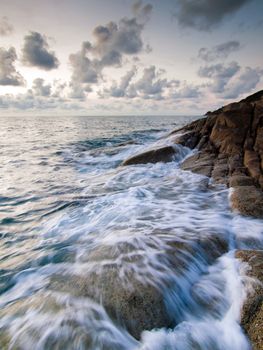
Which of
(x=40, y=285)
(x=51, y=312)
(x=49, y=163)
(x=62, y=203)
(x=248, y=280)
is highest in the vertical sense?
(x=248, y=280)

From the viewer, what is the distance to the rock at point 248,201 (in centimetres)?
541

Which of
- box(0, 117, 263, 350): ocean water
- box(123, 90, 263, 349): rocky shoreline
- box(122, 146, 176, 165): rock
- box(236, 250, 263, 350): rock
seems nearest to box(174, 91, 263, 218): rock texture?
box(123, 90, 263, 349): rocky shoreline

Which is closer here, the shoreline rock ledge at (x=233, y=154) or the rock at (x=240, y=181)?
the shoreline rock ledge at (x=233, y=154)

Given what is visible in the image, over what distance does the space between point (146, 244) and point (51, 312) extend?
1.82m

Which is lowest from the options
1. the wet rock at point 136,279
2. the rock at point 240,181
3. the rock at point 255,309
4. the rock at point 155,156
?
the rock at point 155,156

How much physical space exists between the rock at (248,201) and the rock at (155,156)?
5.49m

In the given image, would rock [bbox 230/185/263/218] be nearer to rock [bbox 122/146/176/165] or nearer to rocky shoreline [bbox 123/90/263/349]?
rocky shoreline [bbox 123/90/263/349]

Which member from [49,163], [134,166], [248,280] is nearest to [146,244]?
[248,280]

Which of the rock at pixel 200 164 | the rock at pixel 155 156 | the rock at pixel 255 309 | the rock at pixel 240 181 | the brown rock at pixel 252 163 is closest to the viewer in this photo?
the rock at pixel 255 309

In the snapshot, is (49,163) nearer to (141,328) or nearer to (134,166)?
(134,166)

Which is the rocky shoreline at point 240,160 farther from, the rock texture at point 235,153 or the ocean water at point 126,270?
the ocean water at point 126,270

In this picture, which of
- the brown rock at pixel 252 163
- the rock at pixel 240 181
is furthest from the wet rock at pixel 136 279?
the brown rock at pixel 252 163

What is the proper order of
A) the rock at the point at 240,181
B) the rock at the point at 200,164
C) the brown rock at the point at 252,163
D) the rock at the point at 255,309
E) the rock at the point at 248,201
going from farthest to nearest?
the rock at the point at 200,164
the brown rock at the point at 252,163
the rock at the point at 240,181
the rock at the point at 248,201
the rock at the point at 255,309

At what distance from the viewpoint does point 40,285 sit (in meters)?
3.90
